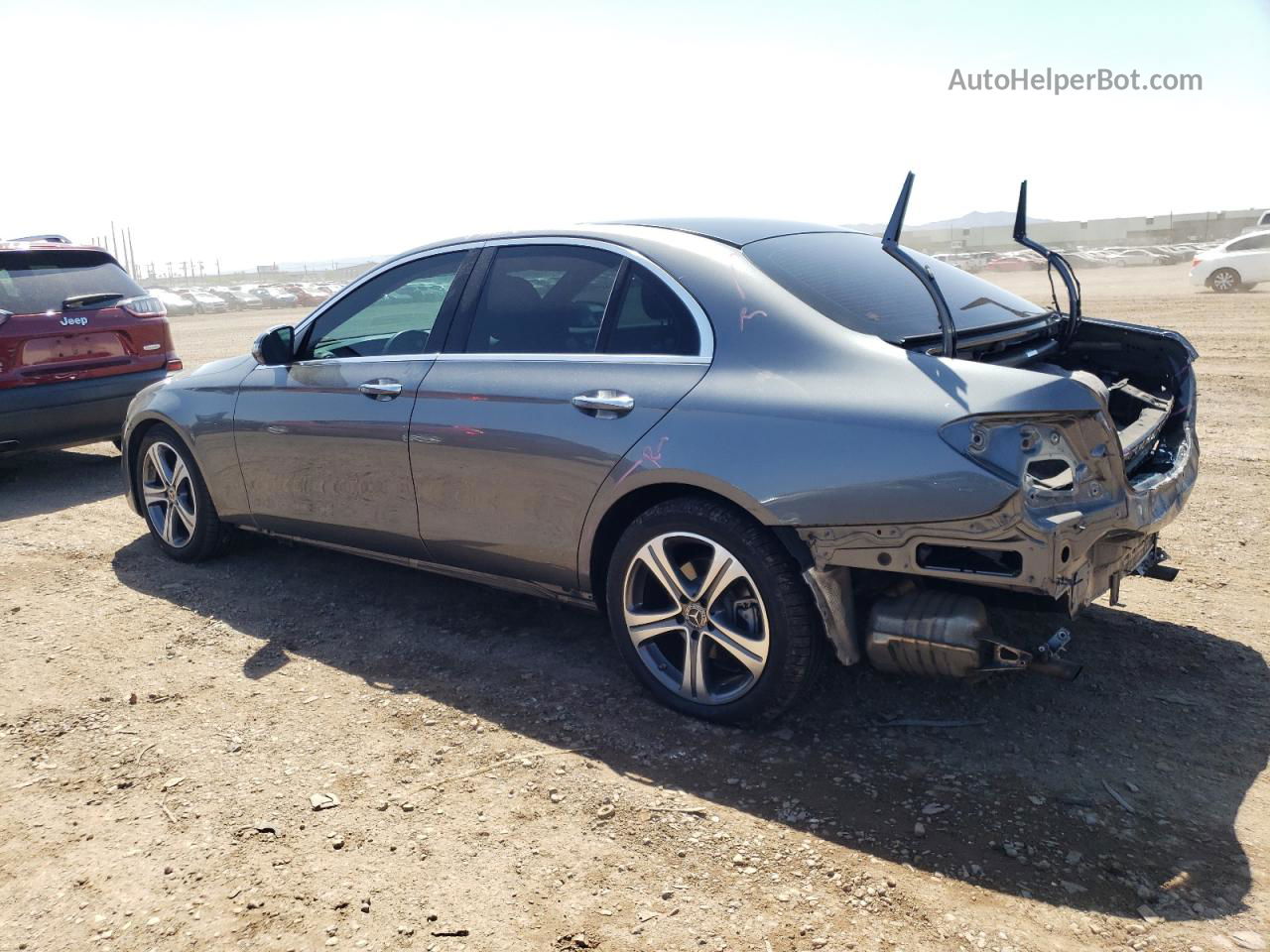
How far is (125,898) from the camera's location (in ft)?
9.04

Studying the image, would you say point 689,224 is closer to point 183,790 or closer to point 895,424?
point 895,424

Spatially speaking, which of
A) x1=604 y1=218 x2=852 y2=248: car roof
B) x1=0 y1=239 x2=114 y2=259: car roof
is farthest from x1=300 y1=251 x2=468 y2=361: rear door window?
x1=0 y1=239 x2=114 y2=259: car roof

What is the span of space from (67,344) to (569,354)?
532 centimetres

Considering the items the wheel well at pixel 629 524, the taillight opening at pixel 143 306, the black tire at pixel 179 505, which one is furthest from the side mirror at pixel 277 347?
the taillight opening at pixel 143 306

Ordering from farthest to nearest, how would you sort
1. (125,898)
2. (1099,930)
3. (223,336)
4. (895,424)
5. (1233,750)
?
(223,336)
(1233,750)
(895,424)
(125,898)
(1099,930)

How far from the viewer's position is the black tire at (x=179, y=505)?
541 centimetres

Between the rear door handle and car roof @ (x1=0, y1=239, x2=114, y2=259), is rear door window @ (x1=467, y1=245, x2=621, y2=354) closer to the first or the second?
the rear door handle

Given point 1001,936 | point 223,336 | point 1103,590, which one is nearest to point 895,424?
point 1103,590

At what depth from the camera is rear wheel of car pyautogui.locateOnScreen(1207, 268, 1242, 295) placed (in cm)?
2303

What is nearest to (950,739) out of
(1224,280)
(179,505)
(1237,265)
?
(179,505)

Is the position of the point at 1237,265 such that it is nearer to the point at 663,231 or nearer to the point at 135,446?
the point at 663,231

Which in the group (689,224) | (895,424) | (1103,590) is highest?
(689,224)

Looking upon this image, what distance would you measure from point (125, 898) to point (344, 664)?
1.53 m

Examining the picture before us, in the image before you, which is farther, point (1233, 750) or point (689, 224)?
point (689, 224)
